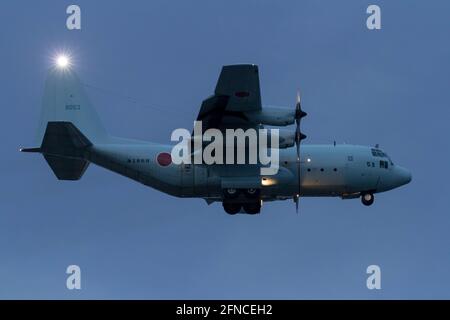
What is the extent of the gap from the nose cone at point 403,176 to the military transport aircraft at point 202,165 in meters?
0.37

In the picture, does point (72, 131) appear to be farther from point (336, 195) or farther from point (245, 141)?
point (336, 195)

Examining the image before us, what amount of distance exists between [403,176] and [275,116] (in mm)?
10212

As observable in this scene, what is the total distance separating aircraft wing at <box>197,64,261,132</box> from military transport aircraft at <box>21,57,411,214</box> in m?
0.14

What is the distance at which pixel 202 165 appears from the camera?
148 feet

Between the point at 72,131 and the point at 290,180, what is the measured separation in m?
11.0

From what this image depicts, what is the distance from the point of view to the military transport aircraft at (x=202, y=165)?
44.8 metres

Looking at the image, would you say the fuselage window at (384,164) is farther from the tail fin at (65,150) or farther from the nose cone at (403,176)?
the tail fin at (65,150)

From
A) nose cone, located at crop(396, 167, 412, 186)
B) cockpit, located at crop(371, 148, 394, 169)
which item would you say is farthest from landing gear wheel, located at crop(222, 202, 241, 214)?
nose cone, located at crop(396, 167, 412, 186)

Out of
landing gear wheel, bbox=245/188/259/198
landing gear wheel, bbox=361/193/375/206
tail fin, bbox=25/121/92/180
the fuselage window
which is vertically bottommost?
landing gear wheel, bbox=361/193/375/206

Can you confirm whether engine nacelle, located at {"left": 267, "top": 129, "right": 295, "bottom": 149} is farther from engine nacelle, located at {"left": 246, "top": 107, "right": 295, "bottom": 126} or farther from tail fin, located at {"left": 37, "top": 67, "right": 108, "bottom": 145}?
tail fin, located at {"left": 37, "top": 67, "right": 108, "bottom": 145}

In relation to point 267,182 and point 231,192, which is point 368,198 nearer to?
point 267,182

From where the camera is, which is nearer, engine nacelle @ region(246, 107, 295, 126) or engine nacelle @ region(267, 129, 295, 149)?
engine nacelle @ region(246, 107, 295, 126)

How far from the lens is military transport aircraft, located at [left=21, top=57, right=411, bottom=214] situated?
147 ft
